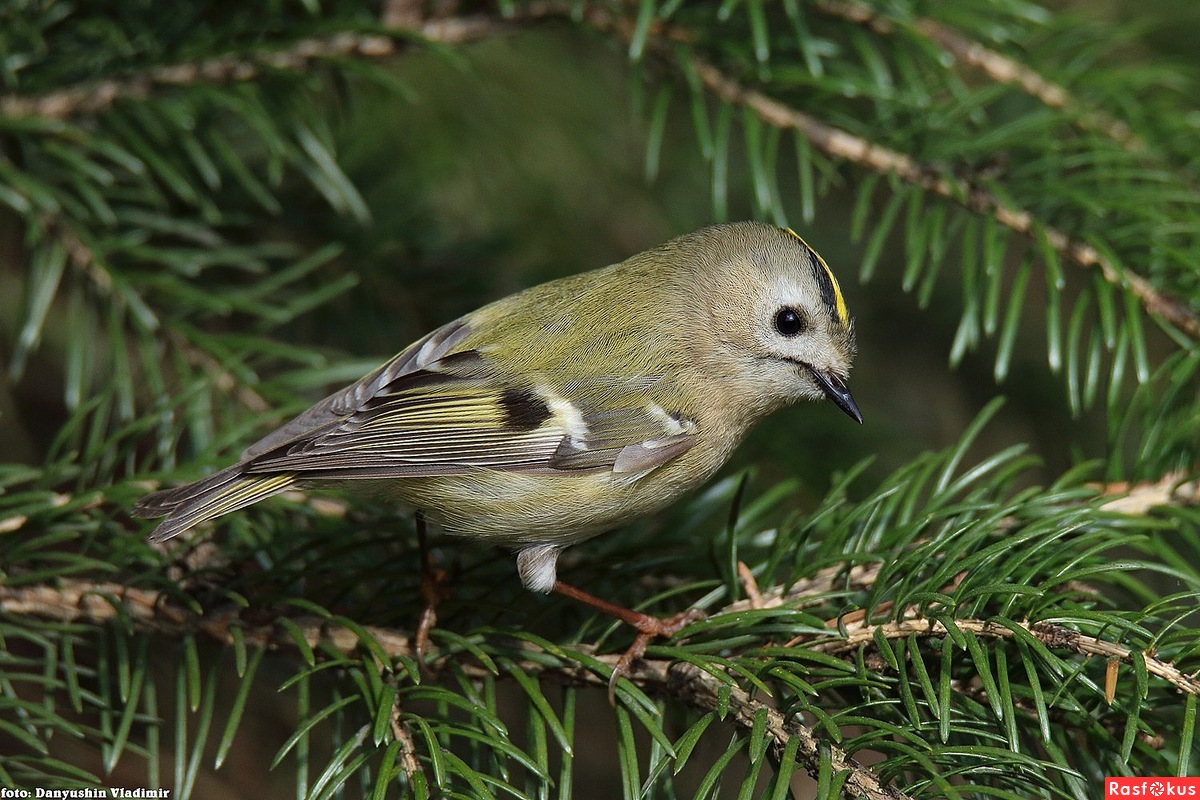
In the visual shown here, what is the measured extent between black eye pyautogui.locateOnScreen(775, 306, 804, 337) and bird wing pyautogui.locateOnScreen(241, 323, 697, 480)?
0.75 ft

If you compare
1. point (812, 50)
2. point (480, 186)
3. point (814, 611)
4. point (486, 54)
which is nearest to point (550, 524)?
point (814, 611)

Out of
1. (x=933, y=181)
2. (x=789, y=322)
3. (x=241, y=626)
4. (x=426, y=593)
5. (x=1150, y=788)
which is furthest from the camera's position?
(x=789, y=322)

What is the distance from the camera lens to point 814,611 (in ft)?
3.70

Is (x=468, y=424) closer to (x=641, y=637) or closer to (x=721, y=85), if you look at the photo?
(x=641, y=637)

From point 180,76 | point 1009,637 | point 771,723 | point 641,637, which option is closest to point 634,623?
point 641,637

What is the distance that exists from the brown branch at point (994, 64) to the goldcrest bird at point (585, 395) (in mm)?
340

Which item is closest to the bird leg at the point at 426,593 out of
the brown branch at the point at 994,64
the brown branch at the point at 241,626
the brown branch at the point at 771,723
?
the brown branch at the point at 241,626

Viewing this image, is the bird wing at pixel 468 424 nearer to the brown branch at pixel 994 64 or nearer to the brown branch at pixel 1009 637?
the brown branch at pixel 1009 637

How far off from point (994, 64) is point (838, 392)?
55cm

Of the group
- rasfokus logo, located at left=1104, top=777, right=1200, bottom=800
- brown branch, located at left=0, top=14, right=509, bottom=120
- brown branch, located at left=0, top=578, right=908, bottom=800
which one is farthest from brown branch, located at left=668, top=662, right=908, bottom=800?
brown branch, located at left=0, top=14, right=509, bottom=120

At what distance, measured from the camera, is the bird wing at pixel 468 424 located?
1340 mm

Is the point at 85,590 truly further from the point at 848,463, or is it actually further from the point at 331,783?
the point at 848,463

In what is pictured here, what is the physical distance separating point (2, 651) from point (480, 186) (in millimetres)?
1309

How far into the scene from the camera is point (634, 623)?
116 centimetres
